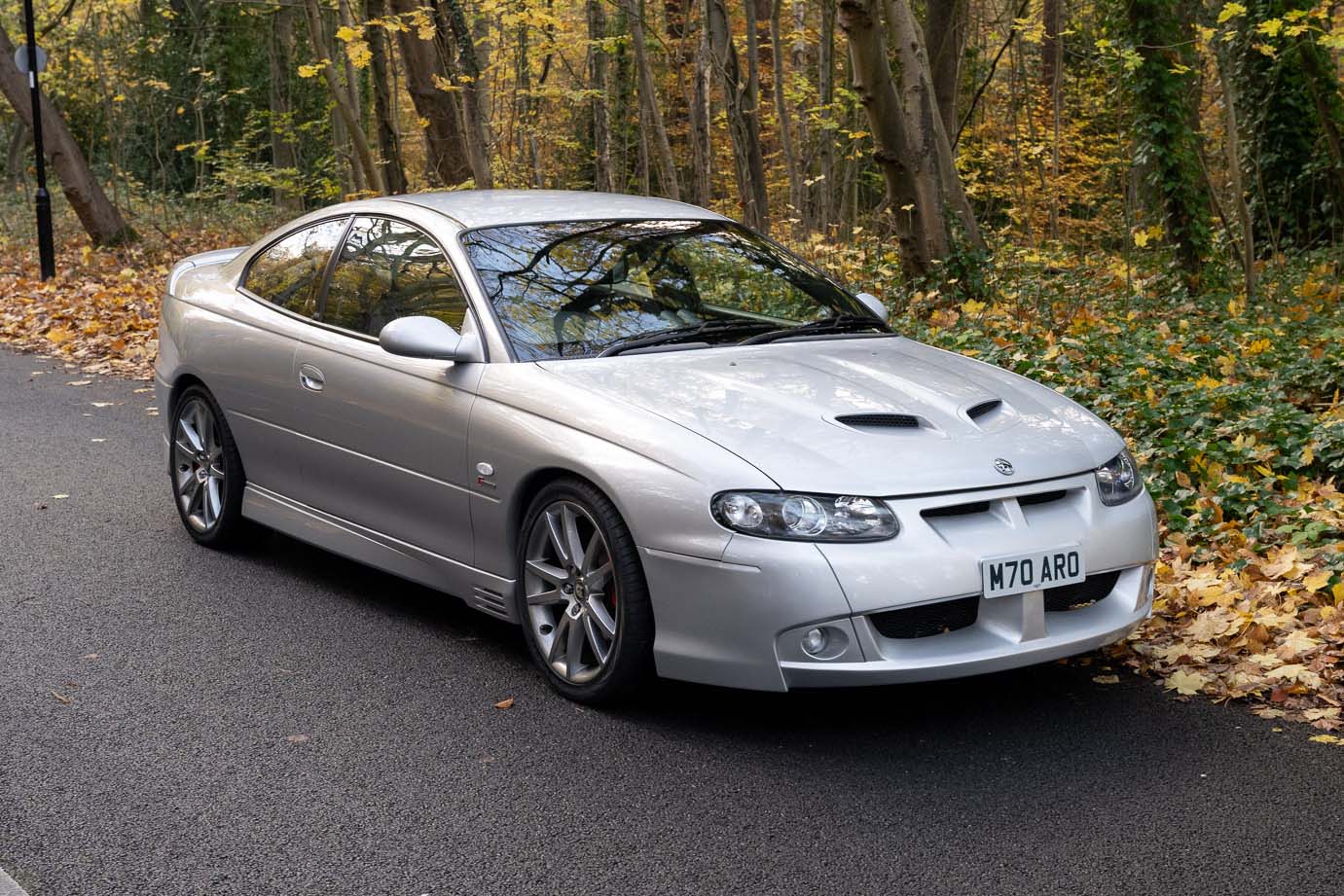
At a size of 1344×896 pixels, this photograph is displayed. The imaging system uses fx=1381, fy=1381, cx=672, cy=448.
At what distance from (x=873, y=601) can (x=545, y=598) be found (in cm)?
126

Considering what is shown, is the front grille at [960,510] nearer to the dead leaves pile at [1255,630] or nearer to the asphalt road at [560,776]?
the asphalt road at [560,776]

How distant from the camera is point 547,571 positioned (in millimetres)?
4605

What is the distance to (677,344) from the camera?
5.03 metres

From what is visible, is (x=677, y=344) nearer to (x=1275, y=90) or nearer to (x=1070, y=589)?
(x=1070, y=589)

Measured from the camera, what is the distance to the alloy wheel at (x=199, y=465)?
6.45 metres

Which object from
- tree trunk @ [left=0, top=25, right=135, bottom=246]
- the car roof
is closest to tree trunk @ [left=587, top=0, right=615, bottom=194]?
tree trunk @ [left=0, top=25, right=135, bottom=246]

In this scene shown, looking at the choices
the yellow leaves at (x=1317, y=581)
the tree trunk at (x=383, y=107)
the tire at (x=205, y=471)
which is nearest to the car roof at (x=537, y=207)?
the tire at (x=205, y=471)

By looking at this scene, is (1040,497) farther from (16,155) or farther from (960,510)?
(16,155)

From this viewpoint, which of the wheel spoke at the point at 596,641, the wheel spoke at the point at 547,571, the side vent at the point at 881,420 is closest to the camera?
the side vent at the point at 881,420

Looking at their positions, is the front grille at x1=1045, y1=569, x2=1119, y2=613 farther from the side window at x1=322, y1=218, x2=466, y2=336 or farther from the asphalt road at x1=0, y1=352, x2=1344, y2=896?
the side window at x1=322, y1=218, x2=466, y2=336

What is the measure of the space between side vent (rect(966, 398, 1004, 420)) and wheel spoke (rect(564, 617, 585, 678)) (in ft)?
4.79

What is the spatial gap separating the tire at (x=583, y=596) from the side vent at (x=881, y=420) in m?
0.78

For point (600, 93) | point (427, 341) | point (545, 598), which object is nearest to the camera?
point (545, 598)

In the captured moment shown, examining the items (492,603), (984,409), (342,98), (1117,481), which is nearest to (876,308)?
(984,409)
